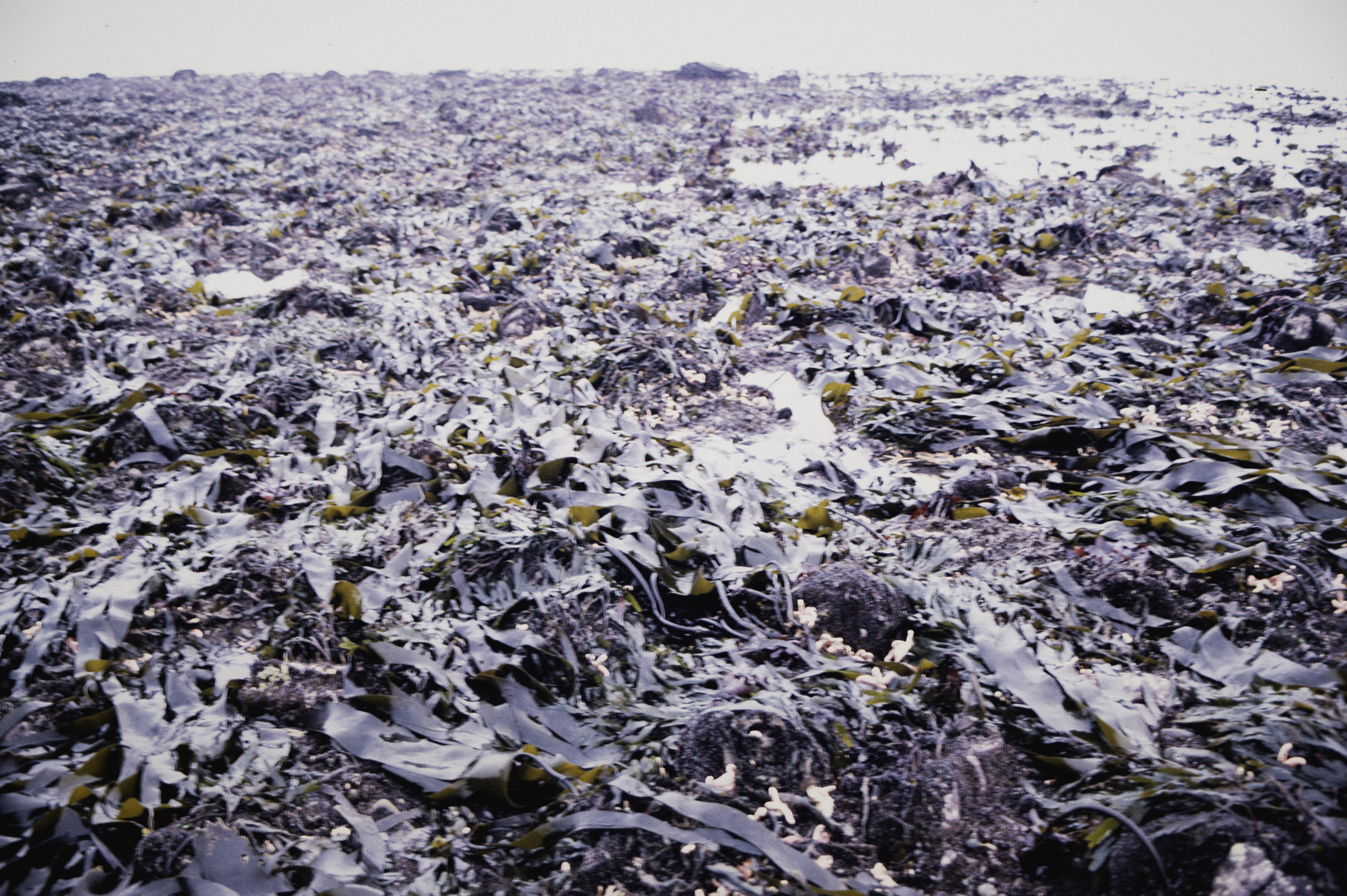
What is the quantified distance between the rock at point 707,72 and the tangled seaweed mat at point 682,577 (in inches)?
630

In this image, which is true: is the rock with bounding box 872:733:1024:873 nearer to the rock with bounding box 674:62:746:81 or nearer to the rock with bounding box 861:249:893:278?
the rock with bounding box 861:249:893:278

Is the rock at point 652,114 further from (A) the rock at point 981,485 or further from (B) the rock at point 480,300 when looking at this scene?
(A) the rock at point 981,485

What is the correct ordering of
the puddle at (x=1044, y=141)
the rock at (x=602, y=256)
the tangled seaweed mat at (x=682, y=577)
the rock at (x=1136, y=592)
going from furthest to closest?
the puddle at (x=1044, y=141)
the rock at (x=602, y=256)
the rock at (x=1136, y=592)
the tangled seaweed mat at (x=682, y=577)

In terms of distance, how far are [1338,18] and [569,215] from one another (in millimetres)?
22986

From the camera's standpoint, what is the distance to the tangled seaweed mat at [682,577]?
119 cm

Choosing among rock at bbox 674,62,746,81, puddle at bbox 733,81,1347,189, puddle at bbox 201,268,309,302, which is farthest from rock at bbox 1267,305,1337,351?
rock at bbox 674,62,746,81

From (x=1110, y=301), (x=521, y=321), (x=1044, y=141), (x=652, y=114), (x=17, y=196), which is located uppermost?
(x=652, y=114)

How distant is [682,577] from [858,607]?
51cm

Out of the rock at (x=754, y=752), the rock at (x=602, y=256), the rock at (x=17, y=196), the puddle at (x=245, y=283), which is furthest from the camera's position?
the rock at (x=17, y=196)

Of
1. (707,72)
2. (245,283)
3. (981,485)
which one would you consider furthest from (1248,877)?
(707,72)

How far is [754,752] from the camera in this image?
1.36 m

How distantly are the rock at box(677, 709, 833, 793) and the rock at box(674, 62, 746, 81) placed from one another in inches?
774

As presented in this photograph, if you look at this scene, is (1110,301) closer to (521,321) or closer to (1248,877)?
(521,321)

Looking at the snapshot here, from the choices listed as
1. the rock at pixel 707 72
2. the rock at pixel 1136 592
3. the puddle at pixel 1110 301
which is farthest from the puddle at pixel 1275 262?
the rock at pixel 707 72
